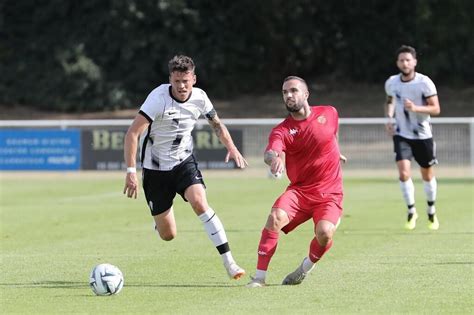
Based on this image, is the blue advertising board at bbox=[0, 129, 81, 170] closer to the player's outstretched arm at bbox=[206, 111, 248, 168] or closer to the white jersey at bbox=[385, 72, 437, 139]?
the white jersey at bbox=[385, 72, 437, 139]

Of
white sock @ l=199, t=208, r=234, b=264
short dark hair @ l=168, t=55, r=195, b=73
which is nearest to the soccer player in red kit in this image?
white sock @ l=199, t=208, r=234, b=264

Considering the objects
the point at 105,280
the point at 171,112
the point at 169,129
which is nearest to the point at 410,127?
the point at 169,129

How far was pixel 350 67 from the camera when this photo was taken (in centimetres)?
4622

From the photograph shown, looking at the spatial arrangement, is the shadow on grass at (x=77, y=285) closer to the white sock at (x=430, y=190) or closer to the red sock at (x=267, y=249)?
the red sock at (x=267, y=249)

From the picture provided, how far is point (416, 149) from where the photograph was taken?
16.4 meters

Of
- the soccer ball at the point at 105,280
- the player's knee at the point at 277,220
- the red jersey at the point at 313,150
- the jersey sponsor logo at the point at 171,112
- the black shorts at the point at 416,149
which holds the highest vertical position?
the jersey sponsor logo at the point at 171,112

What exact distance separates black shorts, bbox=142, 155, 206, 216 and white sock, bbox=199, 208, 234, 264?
33 cm

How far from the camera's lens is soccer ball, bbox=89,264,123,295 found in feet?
32.8

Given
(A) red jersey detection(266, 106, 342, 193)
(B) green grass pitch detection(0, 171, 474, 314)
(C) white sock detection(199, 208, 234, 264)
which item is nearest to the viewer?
(B) green grass pitch detection(0, 171, 474, 314)

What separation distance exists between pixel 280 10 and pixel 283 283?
3521cm

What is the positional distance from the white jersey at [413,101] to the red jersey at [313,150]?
5474mm

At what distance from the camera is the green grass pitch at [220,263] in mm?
9547

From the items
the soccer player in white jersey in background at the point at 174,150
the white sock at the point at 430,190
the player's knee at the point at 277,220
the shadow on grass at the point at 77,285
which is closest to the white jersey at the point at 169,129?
the soccer player in white jersey in background at the point at 174,150

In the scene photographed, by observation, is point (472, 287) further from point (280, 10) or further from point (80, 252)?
point (280, 10)
